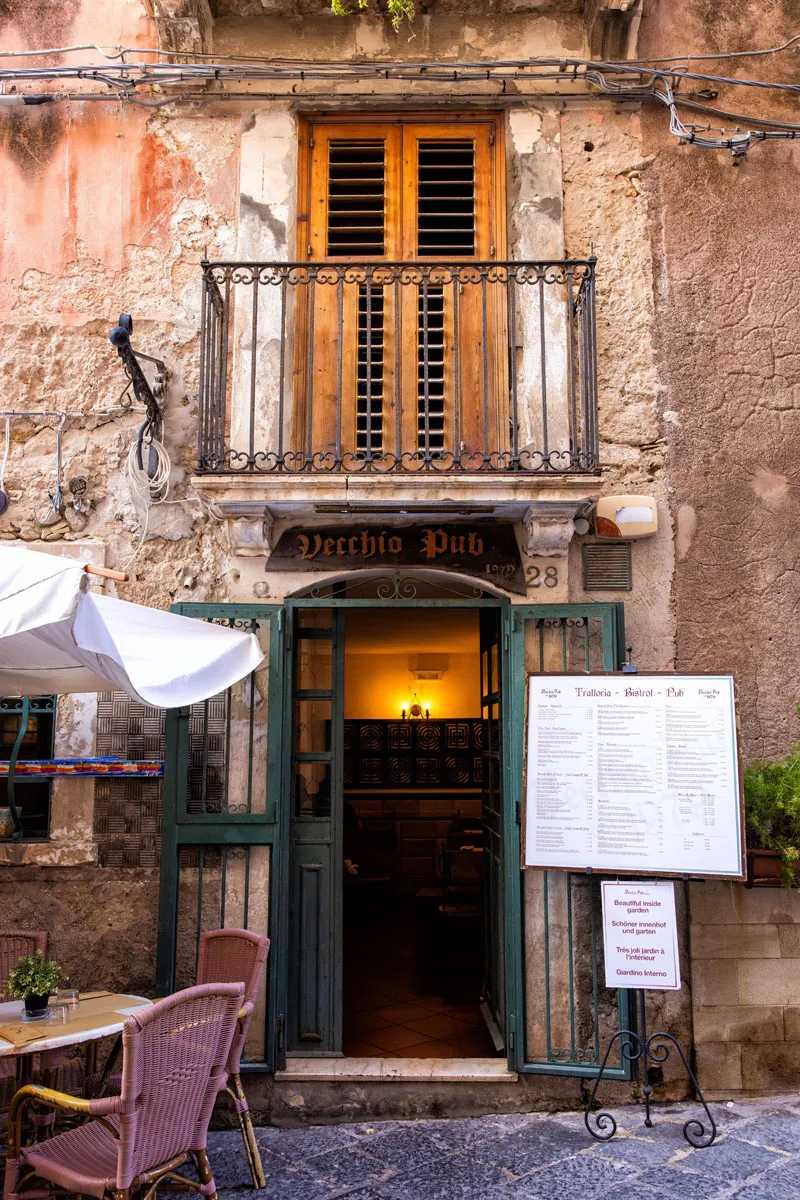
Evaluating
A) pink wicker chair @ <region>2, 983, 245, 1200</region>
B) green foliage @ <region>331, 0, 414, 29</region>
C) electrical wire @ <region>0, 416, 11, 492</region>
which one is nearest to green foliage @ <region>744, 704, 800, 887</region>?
pink wicker chair @ <region>2, 983, 245, 1200</region>

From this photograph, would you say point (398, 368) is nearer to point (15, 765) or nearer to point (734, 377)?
point (734, 377)

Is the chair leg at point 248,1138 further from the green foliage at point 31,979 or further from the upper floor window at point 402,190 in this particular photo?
the upper floor window at point 402,190

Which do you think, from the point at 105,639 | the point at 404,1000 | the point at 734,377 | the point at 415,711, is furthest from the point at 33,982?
the point at 415,711

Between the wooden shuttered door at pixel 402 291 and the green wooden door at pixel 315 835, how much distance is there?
1251 millimetres

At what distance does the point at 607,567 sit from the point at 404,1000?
3760 millimetres

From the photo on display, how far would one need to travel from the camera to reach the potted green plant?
12.7ft

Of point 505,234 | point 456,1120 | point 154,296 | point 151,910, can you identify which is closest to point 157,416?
point 154,296

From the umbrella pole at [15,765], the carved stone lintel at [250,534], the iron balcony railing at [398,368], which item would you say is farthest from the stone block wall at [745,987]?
the umbrella pole at [15,765]

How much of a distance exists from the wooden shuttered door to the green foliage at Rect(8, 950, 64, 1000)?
3.26m

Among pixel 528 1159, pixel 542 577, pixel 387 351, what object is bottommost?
pixel 528 1159

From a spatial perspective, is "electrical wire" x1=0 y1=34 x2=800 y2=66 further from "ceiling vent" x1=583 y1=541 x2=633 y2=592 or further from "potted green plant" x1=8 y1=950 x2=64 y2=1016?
"potted green plant" x1=8 y1=950 x2=64 y2=1016

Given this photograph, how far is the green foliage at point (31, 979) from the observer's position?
3.88 meters

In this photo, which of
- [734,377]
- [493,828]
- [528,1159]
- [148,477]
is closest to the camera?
[528,1159]

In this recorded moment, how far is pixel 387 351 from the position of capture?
20.2 ft
